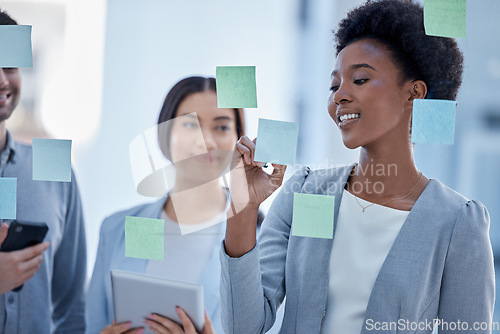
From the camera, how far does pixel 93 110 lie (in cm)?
149

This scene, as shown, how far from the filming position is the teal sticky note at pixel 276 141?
1004mm

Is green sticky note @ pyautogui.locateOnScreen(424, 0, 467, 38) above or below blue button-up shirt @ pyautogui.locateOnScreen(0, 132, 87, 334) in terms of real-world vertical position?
above

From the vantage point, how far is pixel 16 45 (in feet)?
3.78

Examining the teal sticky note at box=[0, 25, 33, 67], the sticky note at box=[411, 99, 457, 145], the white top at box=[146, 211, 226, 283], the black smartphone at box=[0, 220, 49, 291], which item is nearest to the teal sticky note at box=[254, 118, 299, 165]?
the sticky note at box=[411, 99, 457, 145]

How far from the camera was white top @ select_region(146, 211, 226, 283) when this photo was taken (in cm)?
131

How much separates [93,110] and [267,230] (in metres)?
0.74

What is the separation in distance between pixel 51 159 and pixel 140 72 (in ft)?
1.43

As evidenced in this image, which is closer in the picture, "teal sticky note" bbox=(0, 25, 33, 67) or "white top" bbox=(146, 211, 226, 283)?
"teal sticky note" bbox=(0, 25, 33, 67)

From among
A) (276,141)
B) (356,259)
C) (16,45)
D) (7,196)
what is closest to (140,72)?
(16,45)

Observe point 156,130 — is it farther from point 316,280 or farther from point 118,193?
point 316,280

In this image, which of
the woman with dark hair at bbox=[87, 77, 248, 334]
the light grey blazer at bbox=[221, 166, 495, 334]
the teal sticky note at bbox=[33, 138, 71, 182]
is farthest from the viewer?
the woman with dark hair at bbox=[87, 77, 248, 334]

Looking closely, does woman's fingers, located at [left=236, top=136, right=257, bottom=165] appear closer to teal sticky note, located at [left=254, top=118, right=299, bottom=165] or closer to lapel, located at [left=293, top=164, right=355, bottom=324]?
teal sticky note, located at [left=254, top=118, right=299, bottom=165]

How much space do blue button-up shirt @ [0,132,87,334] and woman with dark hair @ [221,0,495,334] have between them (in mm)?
605

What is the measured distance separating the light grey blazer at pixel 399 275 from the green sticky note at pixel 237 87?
0.80 ft
